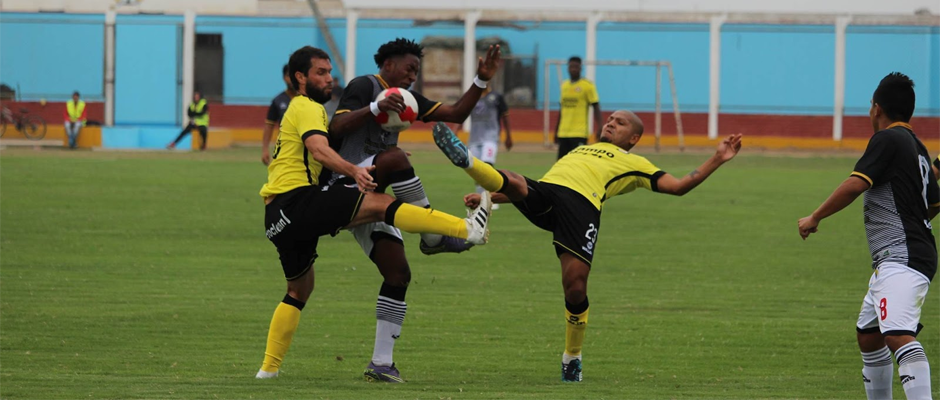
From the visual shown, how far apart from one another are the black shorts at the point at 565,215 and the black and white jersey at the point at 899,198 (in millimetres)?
1965

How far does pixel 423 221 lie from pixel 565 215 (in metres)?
1.13

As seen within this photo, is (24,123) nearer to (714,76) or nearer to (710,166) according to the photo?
(714,76)

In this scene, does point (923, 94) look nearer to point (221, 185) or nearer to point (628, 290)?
point (221, 185)

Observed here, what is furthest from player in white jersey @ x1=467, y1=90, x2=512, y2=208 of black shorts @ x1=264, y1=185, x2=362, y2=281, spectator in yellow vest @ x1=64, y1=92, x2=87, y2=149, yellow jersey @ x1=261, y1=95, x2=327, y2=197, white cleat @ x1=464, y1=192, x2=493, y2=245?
spectator in yellow vest @ x1=64, y1=92, x2=87, y2=149

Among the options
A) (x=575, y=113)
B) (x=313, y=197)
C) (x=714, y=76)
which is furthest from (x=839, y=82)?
(x=313, y=197)

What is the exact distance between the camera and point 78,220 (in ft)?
57.2

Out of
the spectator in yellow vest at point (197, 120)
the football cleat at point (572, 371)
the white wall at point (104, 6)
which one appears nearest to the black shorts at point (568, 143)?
the football cleat at point (572, 371)

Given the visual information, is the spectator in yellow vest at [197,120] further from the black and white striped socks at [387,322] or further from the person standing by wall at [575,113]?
the black and white striped socks at [387,322]

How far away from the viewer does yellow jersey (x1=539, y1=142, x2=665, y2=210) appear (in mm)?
8602

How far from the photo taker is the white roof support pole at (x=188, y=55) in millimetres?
44594

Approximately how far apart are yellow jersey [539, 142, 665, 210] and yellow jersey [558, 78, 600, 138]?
12403mm

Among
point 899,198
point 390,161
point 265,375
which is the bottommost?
point 265,375

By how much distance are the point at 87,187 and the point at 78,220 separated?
16.1ft

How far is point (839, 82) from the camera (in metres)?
44.3
